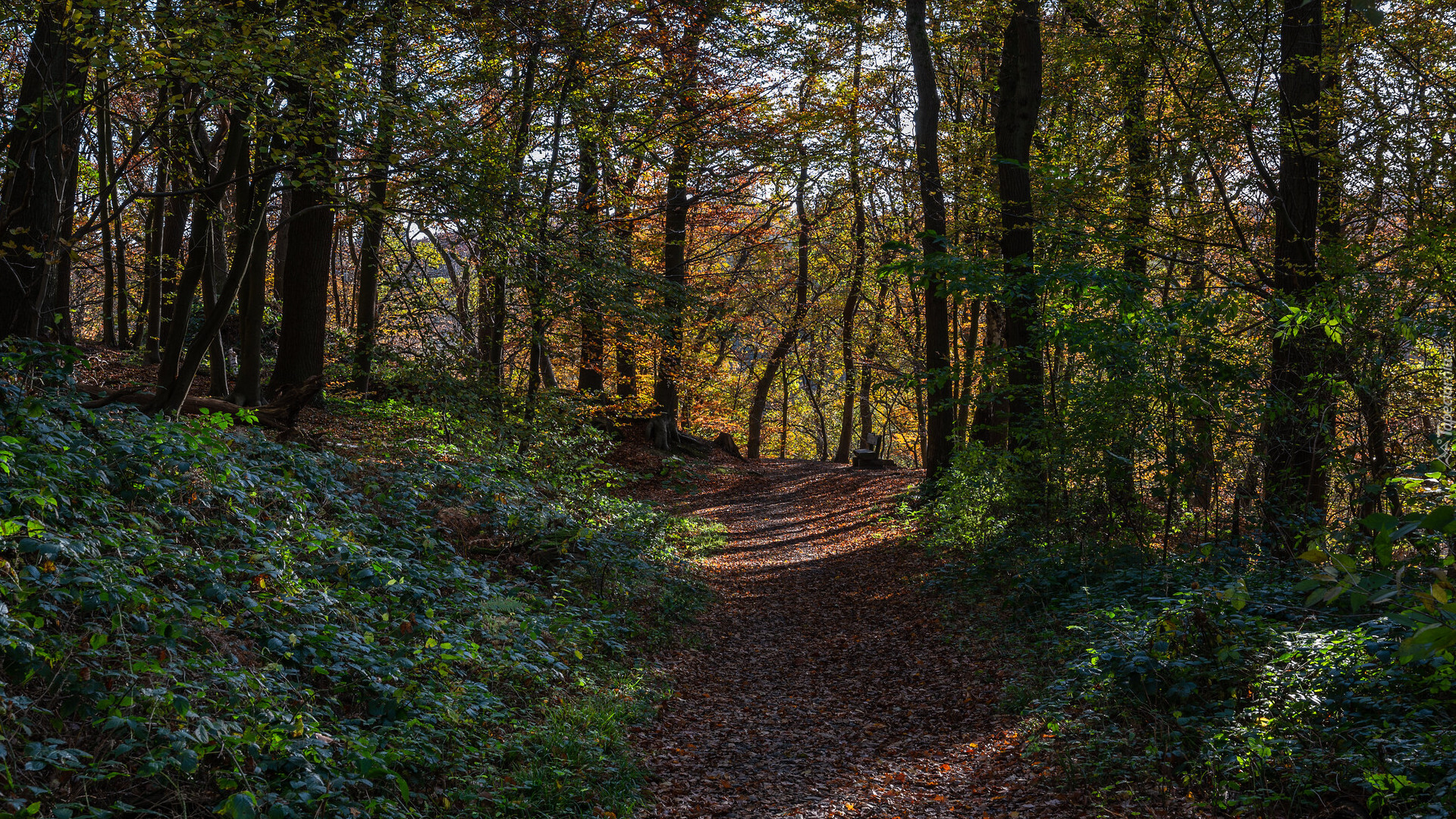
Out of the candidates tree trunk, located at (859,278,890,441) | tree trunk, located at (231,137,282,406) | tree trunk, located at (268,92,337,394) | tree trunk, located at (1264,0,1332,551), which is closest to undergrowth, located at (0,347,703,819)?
tree trunk, located at (231,137,282,406)

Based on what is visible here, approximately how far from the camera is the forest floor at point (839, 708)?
203 inches

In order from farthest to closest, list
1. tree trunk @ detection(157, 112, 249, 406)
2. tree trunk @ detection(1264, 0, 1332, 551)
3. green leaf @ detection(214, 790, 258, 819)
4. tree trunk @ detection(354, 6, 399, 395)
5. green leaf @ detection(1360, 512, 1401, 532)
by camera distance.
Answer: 1. tree trunk @ detection(354, 6, 399, 395)
2. tree trunk @ detection(157, 112, 249, 406)
3. tree trunk @ detection(1264, 0, 1332, 551)
4. green leaf @ detection(214, 790, 258, 819)
5. green leaf @ detection(1360, 512, 1401, 532)

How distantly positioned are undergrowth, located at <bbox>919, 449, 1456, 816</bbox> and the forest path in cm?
45

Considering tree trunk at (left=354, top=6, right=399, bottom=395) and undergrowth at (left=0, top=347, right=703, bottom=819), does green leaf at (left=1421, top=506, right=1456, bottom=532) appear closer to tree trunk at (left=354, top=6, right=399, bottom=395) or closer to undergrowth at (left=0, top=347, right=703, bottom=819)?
undergrowth at (left=0, top=347, right=703, bottom=819)

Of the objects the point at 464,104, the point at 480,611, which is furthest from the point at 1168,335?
the point at 464,104

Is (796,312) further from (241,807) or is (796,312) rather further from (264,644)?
(241,807)

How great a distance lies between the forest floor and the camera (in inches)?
203

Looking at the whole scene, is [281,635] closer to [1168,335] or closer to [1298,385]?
[1168,335]

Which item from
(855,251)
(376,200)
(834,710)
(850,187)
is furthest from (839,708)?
(855,251)

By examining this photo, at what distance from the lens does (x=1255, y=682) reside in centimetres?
492

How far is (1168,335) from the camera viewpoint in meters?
6.96

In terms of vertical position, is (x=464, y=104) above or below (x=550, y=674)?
above

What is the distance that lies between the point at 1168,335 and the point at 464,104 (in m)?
9.43

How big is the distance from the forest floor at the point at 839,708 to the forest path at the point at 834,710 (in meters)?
0.02
